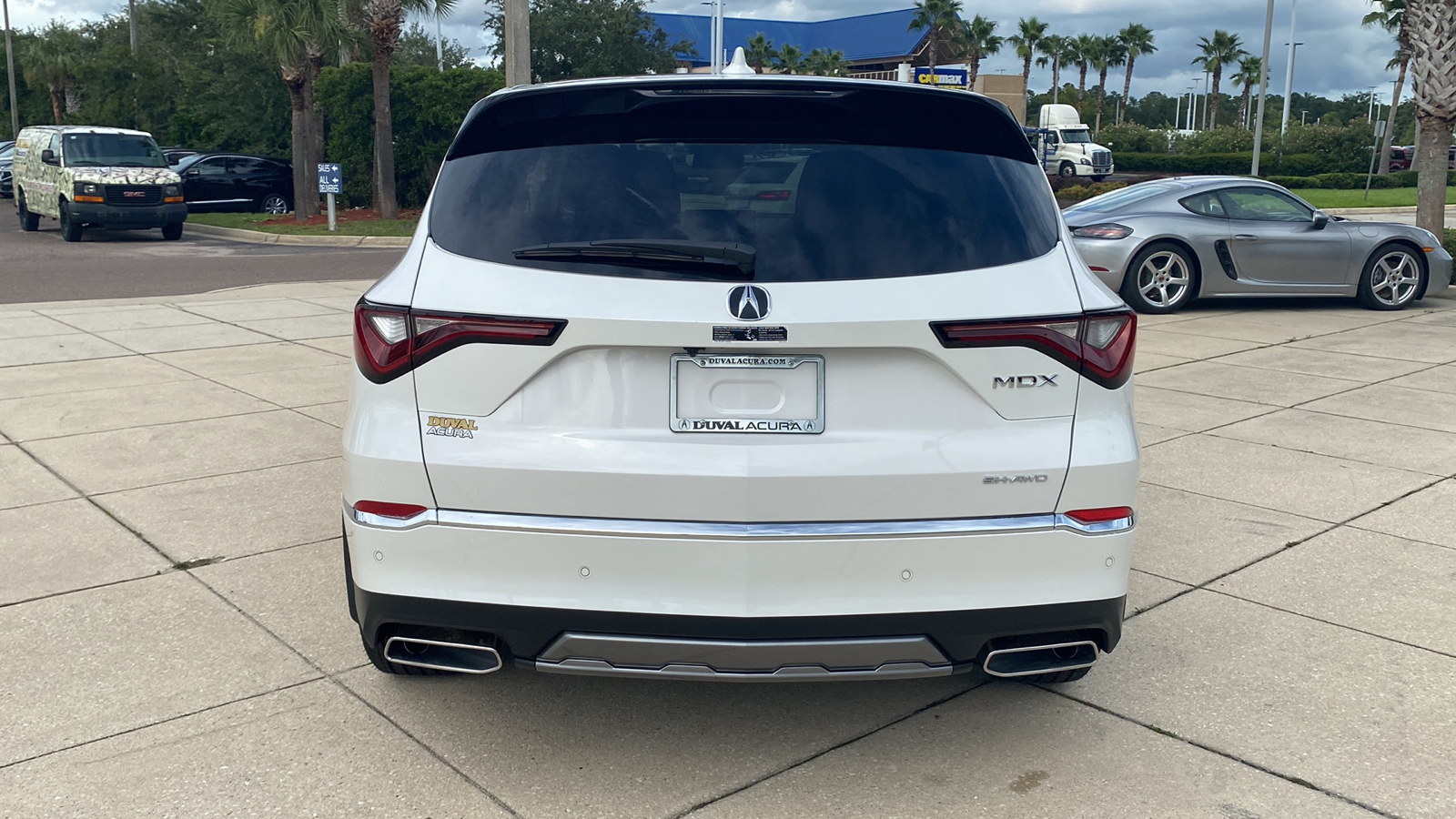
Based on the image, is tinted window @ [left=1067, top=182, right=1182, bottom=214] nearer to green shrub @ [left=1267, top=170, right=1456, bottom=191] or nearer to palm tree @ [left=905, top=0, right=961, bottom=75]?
green shrub @ [left=1267, top=170, right=1456, bottom=191]

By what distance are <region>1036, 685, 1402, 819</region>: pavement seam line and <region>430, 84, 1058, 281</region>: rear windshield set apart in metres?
1.49

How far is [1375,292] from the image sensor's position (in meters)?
13.3

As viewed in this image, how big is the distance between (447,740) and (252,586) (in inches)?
62.1

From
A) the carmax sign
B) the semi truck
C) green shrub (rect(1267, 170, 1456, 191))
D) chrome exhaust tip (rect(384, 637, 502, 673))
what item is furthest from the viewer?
the semi truck

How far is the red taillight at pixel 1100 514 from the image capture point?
3096 mm

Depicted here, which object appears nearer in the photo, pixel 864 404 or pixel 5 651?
pixel 864 404

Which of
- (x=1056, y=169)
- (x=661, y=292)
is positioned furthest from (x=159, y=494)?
(x=1056, y=169)

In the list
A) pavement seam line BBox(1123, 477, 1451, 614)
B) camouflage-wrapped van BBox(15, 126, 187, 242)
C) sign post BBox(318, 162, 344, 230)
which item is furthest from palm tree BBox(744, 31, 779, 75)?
pavement seam line BBox(1123, 477, 1451, 614)

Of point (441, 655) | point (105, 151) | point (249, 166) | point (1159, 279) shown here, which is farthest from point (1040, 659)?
point (249, 166)

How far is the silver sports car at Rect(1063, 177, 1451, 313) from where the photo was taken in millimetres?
12711

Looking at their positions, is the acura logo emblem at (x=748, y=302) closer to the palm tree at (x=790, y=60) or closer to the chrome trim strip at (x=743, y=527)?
the chrome trim strip at (x=743, y=527)

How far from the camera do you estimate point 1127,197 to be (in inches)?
524

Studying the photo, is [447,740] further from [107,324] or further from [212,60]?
[212,60]

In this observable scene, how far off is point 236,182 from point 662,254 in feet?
98.6
